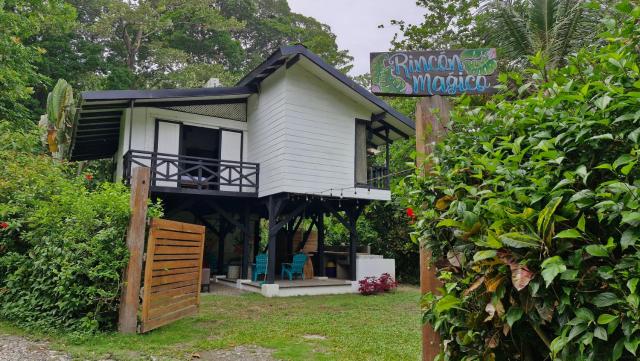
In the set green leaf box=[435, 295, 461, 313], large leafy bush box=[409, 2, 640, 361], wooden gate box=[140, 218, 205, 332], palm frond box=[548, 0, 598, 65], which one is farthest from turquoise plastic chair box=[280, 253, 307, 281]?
green leaf box=[435, 295, 461, 313]

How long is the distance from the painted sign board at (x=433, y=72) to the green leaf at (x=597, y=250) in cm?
197

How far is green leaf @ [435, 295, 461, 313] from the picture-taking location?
2.11m

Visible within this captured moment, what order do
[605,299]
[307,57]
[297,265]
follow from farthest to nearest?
[297,265], [307,57], [605,299]

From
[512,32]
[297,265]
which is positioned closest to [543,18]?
[512,32]

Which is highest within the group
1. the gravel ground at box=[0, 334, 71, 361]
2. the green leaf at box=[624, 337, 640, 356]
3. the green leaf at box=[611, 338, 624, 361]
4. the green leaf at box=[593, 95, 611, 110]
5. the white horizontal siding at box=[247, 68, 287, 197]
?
the white horizontal siding at box=[247, 68, 287, 197]

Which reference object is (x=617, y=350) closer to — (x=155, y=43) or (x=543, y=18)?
(x=543, y=18)

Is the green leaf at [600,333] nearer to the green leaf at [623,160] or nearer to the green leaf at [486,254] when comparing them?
the green leaf at [486,254]

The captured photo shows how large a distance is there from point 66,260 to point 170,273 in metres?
1.35

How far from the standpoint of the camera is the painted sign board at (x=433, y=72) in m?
3.37

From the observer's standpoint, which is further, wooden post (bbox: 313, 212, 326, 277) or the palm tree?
wooden post (bbox: 313, 212, 326, 277)

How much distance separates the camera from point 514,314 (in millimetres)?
1789

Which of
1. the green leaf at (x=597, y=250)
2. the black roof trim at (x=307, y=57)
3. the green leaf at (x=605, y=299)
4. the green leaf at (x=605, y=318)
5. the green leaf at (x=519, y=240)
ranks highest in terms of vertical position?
the black roof trim at (x=307, y=57)

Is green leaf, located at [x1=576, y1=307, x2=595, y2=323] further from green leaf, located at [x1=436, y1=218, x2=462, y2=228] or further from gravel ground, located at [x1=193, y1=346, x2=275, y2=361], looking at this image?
gravel ground, located at [x1=193, y1=346, x2=275, y2=361]

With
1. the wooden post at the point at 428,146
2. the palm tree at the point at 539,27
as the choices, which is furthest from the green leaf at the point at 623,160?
the palm tree at the point at 539,27
